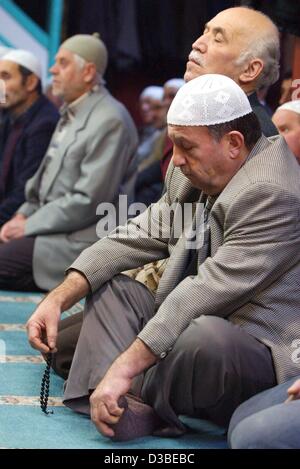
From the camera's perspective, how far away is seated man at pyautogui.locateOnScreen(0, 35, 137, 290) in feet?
18.8

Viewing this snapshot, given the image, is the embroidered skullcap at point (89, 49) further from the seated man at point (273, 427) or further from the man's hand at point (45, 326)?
the seated man at point (273, 427)

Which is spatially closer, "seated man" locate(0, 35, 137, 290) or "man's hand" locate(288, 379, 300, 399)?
"man's hand" locate(288, 379, 300, 399)

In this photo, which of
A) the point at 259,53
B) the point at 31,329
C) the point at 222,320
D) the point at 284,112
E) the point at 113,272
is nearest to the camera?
the point at 222,320

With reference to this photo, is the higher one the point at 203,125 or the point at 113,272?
the point at 203,125

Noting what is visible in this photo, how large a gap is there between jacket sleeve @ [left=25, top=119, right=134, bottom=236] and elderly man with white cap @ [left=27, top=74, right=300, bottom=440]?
8.00 ft

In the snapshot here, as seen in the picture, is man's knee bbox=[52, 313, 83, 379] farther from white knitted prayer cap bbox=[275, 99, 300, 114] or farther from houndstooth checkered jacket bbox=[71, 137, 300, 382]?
white knitted prayer cap bbox=[275, 99, 300, 114]

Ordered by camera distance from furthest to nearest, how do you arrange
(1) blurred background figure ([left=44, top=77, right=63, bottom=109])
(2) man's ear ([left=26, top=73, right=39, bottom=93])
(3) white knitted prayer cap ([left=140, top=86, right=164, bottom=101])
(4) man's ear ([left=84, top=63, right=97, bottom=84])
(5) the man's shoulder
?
(3) white knitted prayer cap ([left=140, top=86, right=164, bottom=101]) < (1) blurred background figure ([left=44, top=77, right=63, bottom=109]) < (2) man's ear ([left=26, top=73, right=39, bottom=93]) < (5) the man's shoulder < (4) man's ear ([left=84, top=63, right=97, bottom=84])

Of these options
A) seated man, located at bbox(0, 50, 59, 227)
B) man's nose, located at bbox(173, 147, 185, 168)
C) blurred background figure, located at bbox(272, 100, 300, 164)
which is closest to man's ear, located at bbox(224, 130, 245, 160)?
man's nose, located at bbox(173, 147, 185, 168)

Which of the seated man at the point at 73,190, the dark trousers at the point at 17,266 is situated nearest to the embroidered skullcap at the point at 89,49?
the seated man at the point at 73,190

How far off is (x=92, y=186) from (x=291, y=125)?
1547 mm
